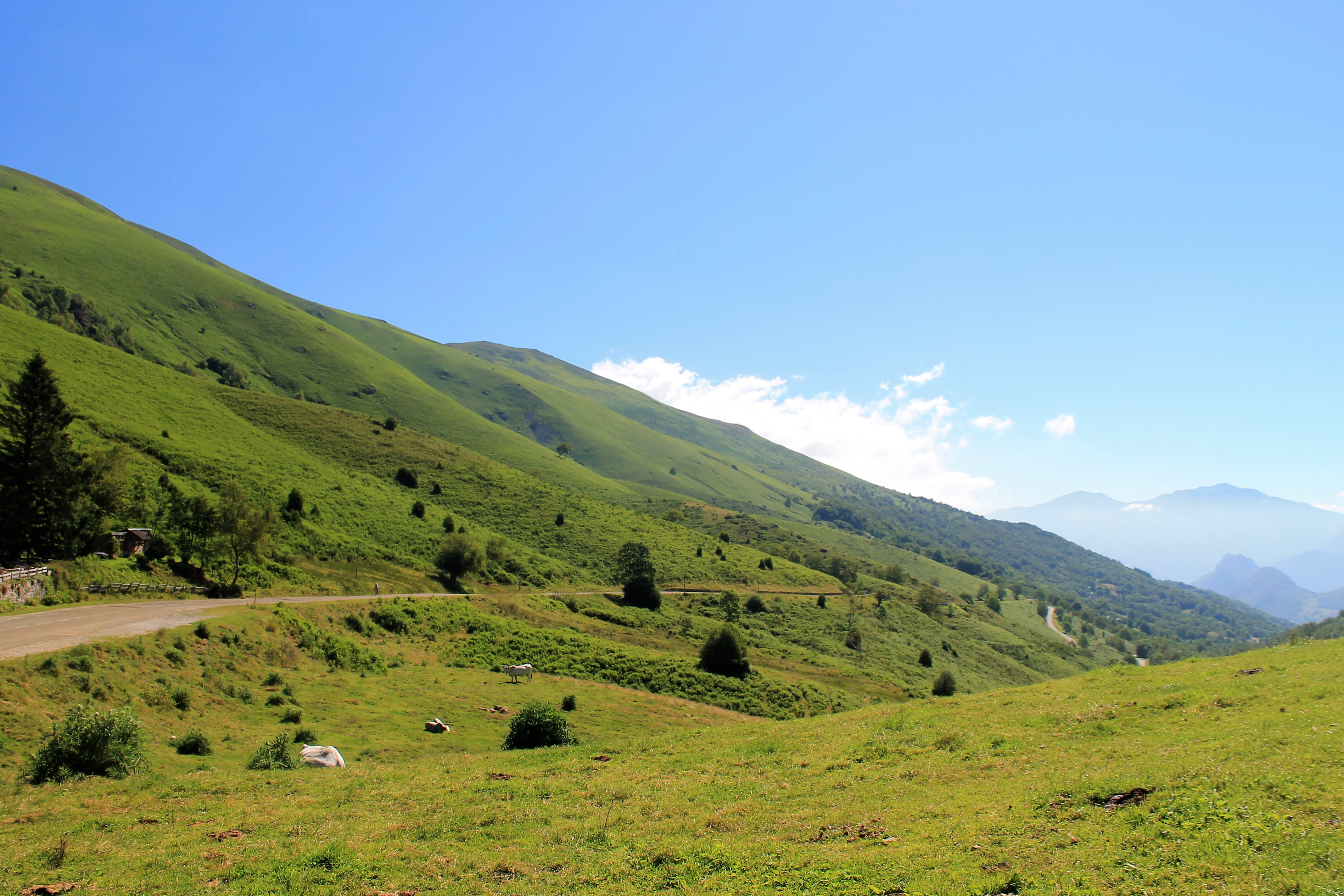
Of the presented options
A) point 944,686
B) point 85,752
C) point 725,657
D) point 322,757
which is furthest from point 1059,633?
point 85,752

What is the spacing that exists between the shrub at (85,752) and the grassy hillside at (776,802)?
679mm

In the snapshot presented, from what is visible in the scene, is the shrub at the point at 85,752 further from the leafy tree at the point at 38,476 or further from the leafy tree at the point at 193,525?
the leafy tree at the point at 193,525

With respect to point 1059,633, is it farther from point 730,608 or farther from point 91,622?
point 91,622

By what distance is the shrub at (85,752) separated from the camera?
1489 cm

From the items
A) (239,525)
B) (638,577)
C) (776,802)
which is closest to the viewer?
(776,802)

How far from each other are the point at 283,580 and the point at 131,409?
3391cm

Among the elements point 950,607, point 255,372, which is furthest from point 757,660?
point 255,372

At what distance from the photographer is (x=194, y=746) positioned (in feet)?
63.5

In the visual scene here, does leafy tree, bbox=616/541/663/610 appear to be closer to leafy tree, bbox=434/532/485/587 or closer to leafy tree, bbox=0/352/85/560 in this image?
leafy tree, bbox=434/532/485/587

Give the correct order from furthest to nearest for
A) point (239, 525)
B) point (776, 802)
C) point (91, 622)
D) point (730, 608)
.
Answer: point (730, 608)
point (239, 525)
point (91, 622)
point (776, 802)

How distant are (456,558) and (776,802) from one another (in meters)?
52.5

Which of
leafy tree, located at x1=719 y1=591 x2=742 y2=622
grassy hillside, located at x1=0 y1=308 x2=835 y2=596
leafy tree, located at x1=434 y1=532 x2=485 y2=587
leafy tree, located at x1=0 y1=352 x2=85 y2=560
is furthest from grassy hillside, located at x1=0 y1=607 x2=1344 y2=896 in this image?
leafy tree, located at x1=719 y1=591 x2=742 y2=622

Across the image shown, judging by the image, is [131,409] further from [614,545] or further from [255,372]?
[255,372]

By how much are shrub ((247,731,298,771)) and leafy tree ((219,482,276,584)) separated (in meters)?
27.6
